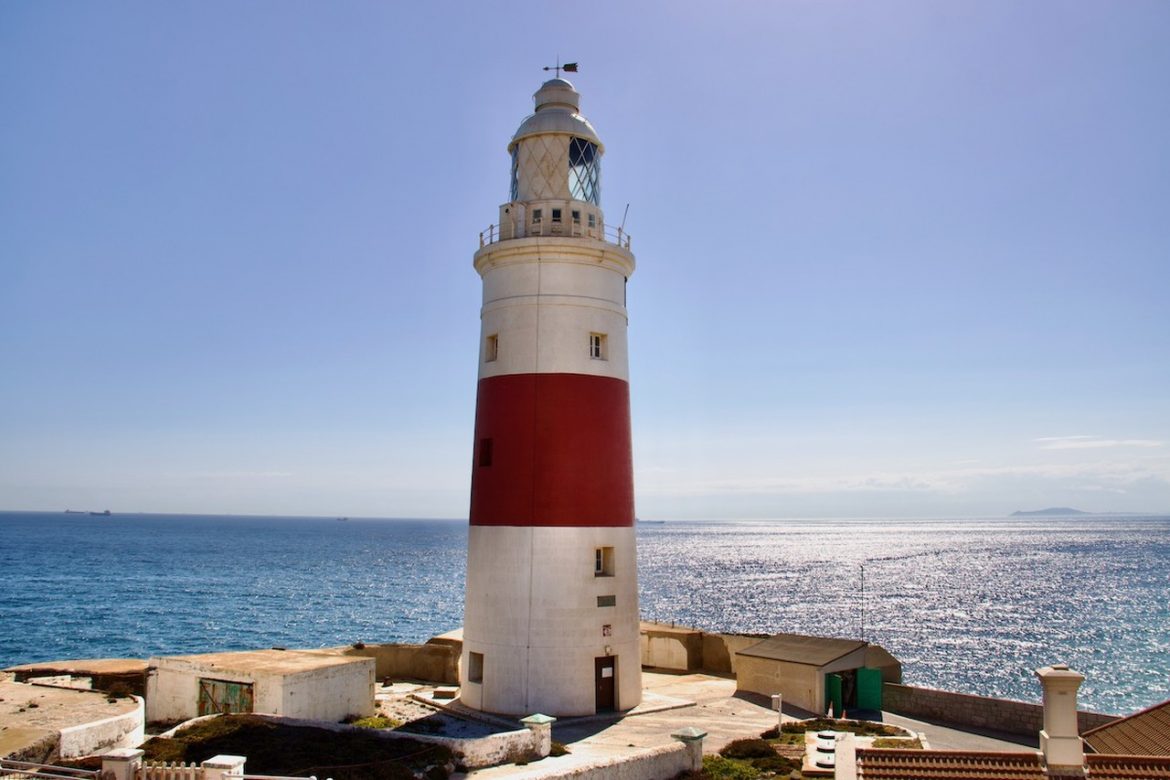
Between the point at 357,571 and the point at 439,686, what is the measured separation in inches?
4152

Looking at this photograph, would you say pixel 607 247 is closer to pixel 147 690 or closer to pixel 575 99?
pixel 575 99

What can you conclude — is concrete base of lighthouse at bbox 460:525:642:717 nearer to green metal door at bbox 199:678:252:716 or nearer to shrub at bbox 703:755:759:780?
shrub at bbox 703:755:759:780

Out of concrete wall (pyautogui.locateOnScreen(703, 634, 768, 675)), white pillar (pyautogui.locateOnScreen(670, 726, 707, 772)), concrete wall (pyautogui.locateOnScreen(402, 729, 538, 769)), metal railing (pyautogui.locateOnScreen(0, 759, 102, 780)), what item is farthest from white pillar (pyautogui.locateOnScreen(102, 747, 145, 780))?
concrete wall (pyautogui.locateOnScreen(703, 634, 768, 675))

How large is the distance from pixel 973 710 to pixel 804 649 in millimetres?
4524

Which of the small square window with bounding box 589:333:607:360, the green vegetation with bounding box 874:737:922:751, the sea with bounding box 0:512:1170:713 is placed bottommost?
the sea with bounding box 0:512:1170:713

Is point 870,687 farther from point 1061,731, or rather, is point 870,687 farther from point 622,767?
point 622,767

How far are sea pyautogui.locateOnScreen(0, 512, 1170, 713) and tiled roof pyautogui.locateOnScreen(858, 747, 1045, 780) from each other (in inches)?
1333

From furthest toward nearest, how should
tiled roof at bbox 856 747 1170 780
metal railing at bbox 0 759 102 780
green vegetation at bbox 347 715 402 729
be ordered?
green vegetation at bbox 347 715 402 729
tiled roof at bbox 856 747 1170 780
metal railing at bbox 0 759 102 780

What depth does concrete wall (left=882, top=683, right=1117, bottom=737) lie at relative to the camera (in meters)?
21.7

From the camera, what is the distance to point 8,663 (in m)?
50.5

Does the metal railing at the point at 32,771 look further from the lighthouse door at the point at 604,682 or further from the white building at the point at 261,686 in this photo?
the lighthouse door at the point at 604,682

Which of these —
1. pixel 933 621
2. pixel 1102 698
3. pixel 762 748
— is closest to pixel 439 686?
pixel 762 748

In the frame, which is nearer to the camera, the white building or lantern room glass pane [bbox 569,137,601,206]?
the white building

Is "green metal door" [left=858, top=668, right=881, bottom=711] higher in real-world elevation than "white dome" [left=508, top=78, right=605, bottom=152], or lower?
lower
